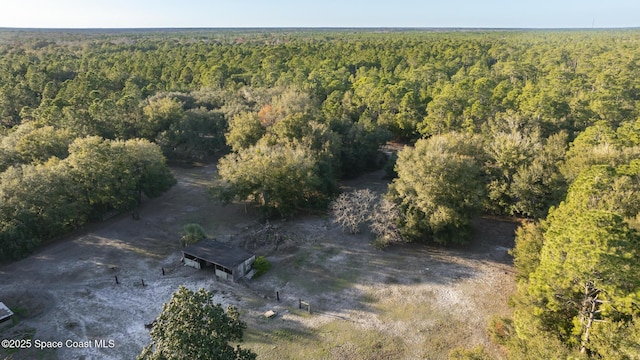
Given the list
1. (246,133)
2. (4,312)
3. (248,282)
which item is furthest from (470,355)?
(246,133)

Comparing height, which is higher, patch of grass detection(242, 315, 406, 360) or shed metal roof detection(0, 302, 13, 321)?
patch of grass detection(242, 315, 406, 360)

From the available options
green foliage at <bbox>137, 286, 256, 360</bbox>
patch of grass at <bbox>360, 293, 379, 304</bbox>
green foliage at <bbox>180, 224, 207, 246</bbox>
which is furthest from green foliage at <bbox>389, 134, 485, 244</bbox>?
green foliage at <bbox>137, 286, 256, 360</bbox>

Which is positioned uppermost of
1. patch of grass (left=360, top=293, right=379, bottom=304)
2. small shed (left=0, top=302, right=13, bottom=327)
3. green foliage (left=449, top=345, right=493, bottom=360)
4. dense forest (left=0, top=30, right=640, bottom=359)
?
dense forest (left=0, top=30, right=640, bottom=359)

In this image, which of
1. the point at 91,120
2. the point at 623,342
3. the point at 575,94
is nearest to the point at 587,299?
the point at 623,342

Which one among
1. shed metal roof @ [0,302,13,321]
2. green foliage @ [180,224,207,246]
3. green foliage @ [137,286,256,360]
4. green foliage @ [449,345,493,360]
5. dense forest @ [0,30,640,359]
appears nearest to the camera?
green foliage @ [137,286,256,360]

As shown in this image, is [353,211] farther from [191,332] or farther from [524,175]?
[191,332]

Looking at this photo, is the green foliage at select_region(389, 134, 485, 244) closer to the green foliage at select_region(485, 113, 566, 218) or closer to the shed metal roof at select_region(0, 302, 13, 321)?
the green foliage at select_region(485, 113, 566, 218)
